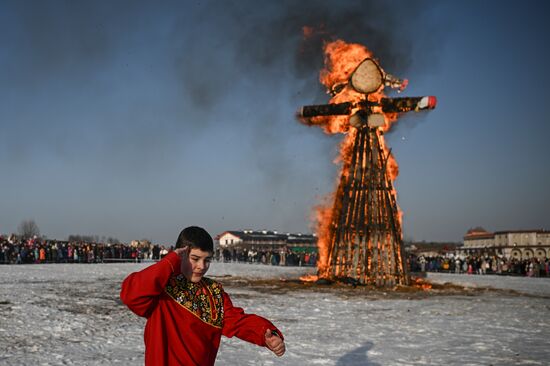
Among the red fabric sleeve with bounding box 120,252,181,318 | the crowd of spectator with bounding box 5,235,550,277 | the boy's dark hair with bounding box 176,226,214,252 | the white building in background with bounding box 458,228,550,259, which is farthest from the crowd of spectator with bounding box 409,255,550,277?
the white building in background with bounding box 458,228,550,259

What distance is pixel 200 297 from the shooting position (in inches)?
126

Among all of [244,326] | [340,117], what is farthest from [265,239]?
[244,326]

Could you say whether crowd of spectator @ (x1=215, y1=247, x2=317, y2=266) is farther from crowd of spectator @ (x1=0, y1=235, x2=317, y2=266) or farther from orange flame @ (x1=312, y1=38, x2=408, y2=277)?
orange flame @ (x1=312, y1=38, x2=408, y2=277)

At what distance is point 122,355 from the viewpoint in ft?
23.1

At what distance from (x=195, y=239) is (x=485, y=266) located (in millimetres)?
38228

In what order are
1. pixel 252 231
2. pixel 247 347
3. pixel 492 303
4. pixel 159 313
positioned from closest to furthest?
pixel 159 313, pixel 247 347, pixel 492 303, pixel 252 231

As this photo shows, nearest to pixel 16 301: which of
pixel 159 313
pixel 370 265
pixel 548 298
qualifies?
pixel 159 313

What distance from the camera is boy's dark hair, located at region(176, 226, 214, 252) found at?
3.03 meters

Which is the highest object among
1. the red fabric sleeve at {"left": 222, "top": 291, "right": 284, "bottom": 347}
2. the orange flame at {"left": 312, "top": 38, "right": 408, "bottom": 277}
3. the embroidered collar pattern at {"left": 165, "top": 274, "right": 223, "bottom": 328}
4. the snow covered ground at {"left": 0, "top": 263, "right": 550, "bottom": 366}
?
the orange flame at {"left": 312, "top": 38, "right": 408, "bottom": 277}

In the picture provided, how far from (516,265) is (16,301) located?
34.7m

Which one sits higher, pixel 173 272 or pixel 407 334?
pixel 173 272

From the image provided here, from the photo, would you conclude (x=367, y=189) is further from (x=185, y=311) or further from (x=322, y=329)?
(x=185, y=311)

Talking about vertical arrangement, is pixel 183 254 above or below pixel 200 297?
above

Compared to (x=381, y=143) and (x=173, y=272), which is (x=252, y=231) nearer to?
(x=381, y=143)
